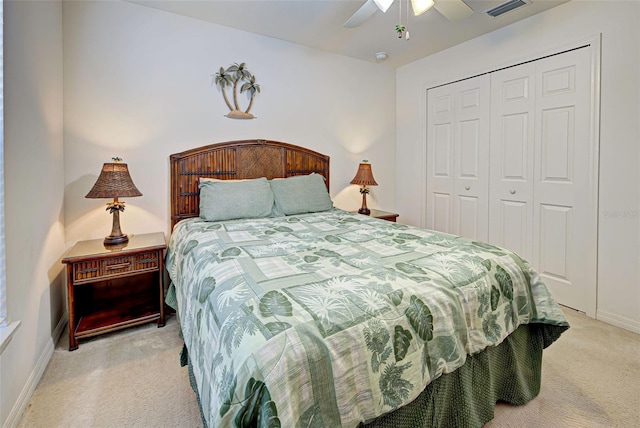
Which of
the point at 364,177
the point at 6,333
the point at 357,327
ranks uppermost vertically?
the point at 364,177

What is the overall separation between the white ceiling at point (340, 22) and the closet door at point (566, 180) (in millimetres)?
632

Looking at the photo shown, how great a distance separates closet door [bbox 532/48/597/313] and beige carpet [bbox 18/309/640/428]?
21.3 inches

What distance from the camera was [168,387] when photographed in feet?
5.74

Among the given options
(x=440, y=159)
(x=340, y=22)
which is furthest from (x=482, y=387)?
(x=340, y=22)

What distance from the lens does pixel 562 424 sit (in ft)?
4.91

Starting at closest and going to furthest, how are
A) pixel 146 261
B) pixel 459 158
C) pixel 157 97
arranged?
pixel 146 261
pixel 157 97
pixel 459 158

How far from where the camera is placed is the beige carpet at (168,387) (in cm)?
152

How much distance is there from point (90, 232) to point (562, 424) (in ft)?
10.6

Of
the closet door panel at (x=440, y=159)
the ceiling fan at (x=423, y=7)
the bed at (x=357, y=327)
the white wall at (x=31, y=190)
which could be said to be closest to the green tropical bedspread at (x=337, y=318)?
the bed at (x=357, y=327)

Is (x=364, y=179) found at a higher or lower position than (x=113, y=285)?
higher

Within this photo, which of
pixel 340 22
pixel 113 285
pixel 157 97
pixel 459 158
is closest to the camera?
pixel 113 285

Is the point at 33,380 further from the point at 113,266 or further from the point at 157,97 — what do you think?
the point at 157,97

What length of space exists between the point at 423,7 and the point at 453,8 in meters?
0.30

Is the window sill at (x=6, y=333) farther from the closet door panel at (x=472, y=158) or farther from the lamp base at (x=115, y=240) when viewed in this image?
the closet door panel at (x=472, y=158)
